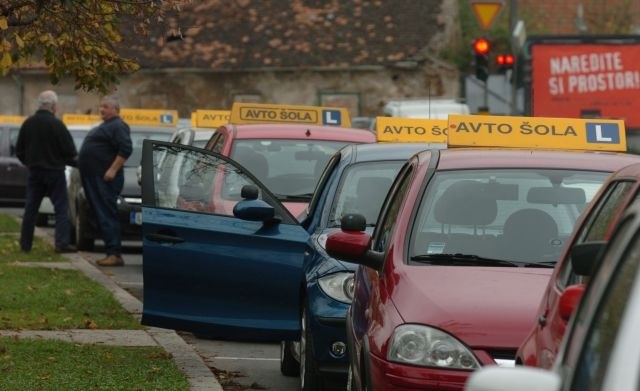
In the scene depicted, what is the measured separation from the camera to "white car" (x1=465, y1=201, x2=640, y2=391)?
3264 mm

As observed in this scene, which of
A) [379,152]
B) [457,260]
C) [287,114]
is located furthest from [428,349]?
[287,114]

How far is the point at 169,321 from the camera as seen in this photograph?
1038 centimetres

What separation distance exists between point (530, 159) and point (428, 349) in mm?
1941

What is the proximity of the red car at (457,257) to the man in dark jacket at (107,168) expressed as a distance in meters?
9.85

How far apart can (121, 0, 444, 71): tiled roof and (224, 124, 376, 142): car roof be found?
34566 mm

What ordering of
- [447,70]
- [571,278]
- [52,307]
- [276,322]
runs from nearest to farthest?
[571,278], [276,322], [52,307], [447,70]

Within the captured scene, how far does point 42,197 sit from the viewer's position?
19438 millimetres

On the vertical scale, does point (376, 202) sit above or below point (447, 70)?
below

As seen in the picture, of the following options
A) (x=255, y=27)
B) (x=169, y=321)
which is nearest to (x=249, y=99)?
(x=255, y=27)

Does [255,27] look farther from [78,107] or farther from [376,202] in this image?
[376,202]

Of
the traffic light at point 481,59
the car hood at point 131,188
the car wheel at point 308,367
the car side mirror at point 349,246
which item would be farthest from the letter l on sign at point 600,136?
the traffic light at point 481,59

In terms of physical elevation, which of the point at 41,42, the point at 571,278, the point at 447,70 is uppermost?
the point at 447,70

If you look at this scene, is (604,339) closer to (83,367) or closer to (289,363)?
(83,367)

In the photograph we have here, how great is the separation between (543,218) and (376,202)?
10.1 ft
